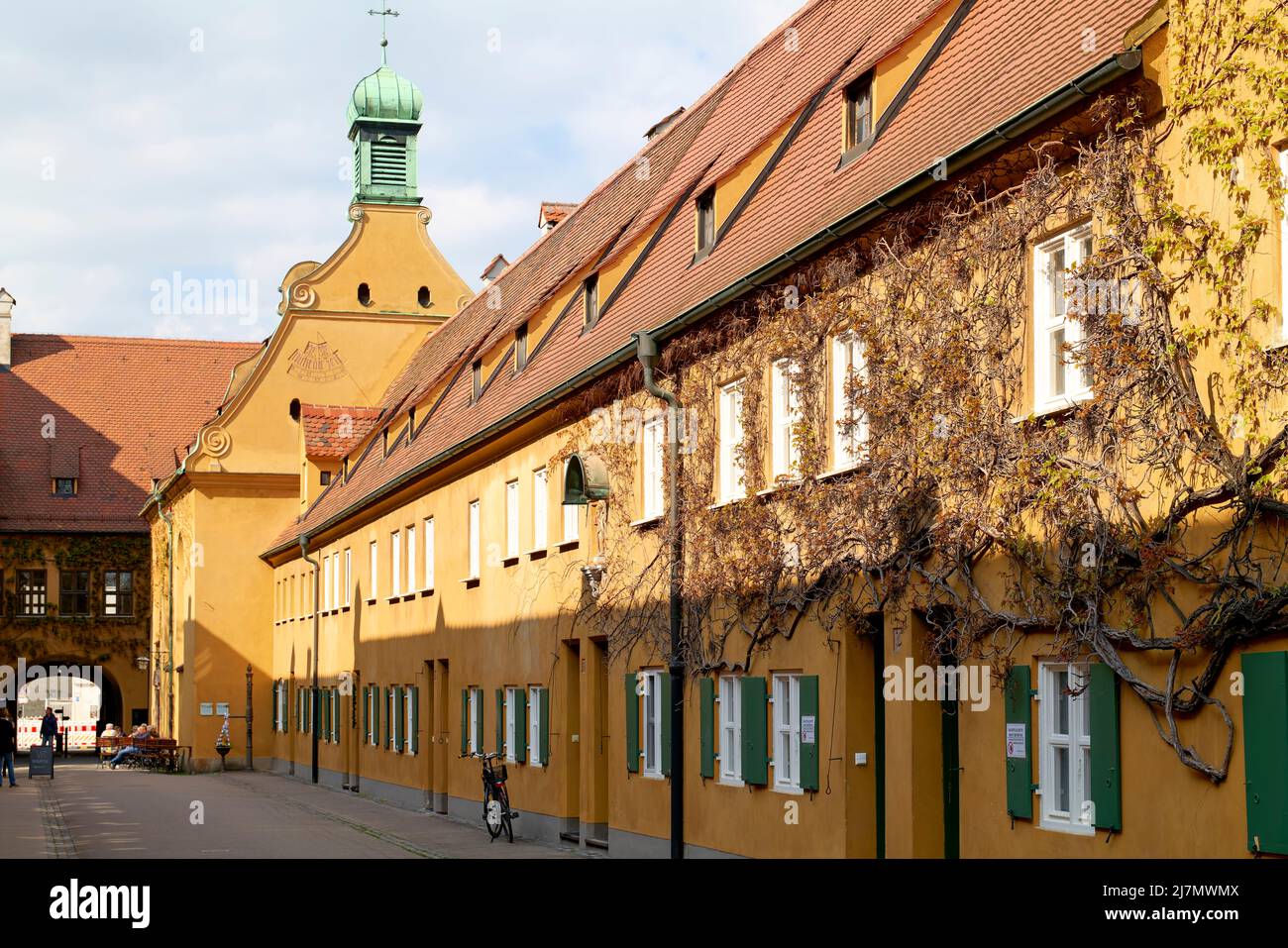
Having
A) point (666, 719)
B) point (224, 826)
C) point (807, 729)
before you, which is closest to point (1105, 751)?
point (807, 729)

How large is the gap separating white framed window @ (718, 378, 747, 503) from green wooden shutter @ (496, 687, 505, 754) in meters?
10.0

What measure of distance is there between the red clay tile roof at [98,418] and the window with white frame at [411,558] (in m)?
33.3

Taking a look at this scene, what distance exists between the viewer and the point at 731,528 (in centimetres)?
1745

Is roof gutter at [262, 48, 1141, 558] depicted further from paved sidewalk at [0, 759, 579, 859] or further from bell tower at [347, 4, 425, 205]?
bell tower at [347, 4, 425, 205]

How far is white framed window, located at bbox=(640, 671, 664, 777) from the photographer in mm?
20109

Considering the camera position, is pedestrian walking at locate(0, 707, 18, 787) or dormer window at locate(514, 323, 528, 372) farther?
pedestrian walking at locate(0, 707, 18, 787)

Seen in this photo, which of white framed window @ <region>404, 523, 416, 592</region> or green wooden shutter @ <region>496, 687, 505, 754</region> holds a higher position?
white framed window @ <region>404, 523, 416, 592</region>

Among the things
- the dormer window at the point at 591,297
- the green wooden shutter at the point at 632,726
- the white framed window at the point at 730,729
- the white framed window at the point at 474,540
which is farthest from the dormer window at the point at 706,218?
the white framed window at the point at 474,540

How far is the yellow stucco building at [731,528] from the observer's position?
11656mm

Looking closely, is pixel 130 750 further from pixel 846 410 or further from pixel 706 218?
pixel 846 410

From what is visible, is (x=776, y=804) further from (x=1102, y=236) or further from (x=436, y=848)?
(x=436, y=848)

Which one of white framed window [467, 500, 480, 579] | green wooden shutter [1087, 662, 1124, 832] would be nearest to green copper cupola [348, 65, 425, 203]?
white framed window [467, 500, 480, 579]

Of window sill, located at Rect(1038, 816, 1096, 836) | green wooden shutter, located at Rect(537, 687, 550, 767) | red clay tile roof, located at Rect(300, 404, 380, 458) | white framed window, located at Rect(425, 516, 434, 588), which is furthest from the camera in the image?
red clay tile roof, located at Rect(300, 404, 380, 458)
